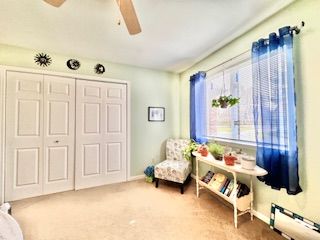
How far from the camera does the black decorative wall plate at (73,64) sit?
3.11 metres

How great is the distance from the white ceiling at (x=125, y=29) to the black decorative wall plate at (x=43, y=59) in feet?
0.45

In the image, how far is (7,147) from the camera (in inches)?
105

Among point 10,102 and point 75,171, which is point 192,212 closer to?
point 75,171

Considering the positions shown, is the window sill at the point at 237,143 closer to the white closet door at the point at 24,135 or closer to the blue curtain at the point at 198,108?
the blue curtain at the point at 198,108

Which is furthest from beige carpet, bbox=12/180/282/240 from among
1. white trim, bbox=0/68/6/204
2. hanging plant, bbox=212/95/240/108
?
hanging plant, bbox=212/95/240/108

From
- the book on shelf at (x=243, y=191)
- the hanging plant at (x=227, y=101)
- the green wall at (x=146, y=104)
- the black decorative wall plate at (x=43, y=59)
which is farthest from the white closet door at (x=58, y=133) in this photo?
the book on shelf at (x=243, y=191)

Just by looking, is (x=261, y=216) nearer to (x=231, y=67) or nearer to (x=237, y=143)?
(x=237, y=143)

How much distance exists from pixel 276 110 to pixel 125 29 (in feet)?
6.70

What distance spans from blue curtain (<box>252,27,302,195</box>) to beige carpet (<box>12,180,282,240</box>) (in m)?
0.68

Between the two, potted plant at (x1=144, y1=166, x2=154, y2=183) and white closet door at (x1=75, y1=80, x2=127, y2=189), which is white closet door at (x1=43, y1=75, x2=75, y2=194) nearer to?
white closet door at (x1=75, y1=80, x2=127, y2=189)

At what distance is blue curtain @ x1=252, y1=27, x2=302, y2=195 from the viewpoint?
1728 mm

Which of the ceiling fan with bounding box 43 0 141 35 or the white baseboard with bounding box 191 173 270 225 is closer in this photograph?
the ceiling fan with bounding box 43 0 141 35

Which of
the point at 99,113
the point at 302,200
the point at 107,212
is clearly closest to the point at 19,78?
the point at 99,113

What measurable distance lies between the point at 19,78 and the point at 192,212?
3.28m
